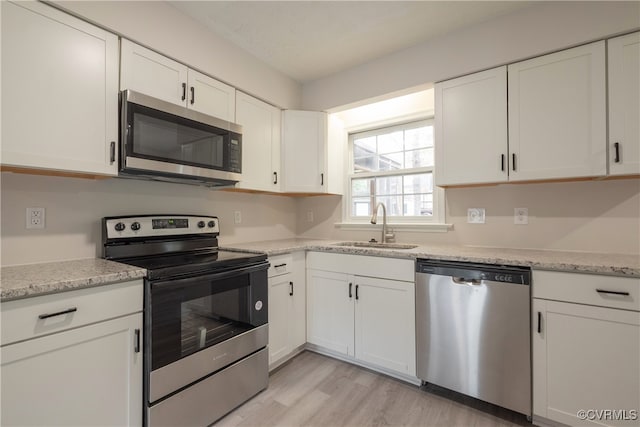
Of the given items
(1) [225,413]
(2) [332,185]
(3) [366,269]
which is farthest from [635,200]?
(1) [225,413]

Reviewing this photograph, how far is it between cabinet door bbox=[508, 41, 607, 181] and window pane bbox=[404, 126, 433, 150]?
2.49 feet

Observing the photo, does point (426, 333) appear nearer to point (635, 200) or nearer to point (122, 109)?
point (635, 200)

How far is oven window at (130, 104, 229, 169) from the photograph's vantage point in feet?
5.33

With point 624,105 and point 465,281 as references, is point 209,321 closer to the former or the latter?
point 465,281

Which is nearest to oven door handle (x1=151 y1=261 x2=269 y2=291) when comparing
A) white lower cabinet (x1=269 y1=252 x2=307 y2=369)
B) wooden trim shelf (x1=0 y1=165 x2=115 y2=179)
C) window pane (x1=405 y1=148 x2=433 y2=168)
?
white lower cabinet (x1=269 y1=252 x2=307 y2=369)

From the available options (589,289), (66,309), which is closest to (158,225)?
(66,309)

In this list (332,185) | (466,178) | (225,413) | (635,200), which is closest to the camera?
(225,413)

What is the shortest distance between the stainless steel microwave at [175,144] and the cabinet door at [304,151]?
2.08ft

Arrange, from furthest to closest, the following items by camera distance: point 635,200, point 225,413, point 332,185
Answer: point 332,185 < point 635,200 < point 225,413

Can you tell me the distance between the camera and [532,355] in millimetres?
1585

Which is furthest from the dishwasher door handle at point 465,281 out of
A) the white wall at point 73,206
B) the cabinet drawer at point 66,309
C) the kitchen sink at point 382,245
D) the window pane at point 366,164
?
the white wall at point 73,206

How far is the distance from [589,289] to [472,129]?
120cm

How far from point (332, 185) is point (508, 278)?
1.71m

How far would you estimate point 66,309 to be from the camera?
117 centimetres
